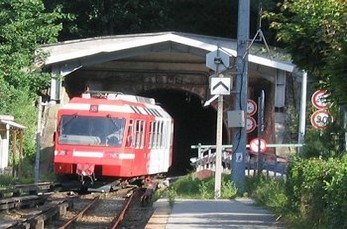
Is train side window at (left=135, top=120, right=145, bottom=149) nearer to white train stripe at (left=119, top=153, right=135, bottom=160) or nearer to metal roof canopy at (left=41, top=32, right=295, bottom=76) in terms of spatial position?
white train stripe at (left=119, top=153, right=135, bottom=160)

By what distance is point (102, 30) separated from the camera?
173ft

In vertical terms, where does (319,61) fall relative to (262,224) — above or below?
above

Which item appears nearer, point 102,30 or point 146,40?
point 146,40

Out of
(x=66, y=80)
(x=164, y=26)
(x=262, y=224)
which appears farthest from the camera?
(x=164, y=26)

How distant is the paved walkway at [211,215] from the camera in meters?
15.5

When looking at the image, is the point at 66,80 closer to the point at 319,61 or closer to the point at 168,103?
the point at 168,103

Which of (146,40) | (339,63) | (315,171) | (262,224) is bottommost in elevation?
Answer: (262,224)

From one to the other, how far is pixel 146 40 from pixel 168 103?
595 inches

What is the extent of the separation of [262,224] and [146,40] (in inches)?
892

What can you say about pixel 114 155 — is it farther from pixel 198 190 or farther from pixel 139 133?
pixel 198 190

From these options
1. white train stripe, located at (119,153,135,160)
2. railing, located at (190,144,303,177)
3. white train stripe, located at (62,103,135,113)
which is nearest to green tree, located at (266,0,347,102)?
railing, located at (190,144,303,177)

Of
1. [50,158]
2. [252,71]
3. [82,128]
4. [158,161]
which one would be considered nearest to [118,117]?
[82,128]

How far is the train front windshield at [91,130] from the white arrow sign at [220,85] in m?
6.27

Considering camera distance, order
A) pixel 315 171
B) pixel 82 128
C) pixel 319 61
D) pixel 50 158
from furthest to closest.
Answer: pixel 50 158 < pixel 82 128 < pixel 319 61 < pixel 315 171
